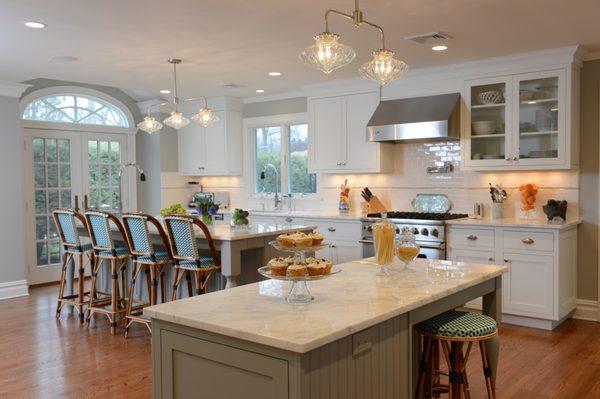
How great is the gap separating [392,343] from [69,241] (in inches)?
163

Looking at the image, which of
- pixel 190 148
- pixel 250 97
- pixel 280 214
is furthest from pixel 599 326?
pixel 190 148

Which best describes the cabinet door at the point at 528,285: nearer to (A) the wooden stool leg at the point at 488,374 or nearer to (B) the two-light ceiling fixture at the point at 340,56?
(A) the wooden stool leg at the point at 488,374

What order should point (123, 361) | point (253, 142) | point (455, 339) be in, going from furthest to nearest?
point (253, 142)
point (123, 361)
point (455, 339)

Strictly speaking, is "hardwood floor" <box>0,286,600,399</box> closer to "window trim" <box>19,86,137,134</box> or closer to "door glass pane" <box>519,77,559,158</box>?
"door glass pane" <box>519,77,559,158</box>

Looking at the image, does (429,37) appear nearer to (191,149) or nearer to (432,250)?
(432,250)

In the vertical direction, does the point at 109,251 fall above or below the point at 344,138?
below

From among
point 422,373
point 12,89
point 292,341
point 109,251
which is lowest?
point 422,373

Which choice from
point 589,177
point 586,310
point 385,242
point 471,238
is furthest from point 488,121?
point 385,242

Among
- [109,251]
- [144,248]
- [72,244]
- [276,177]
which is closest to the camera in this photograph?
[144,248]

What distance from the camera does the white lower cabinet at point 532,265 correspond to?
4.86 metres

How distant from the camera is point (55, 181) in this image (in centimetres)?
739

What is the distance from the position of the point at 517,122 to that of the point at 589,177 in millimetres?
840

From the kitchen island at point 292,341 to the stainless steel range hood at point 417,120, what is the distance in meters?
3.14

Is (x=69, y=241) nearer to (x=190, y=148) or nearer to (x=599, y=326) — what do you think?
(x=190, y=148)
